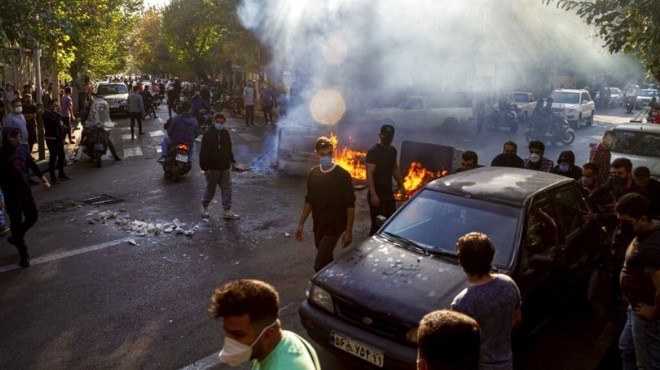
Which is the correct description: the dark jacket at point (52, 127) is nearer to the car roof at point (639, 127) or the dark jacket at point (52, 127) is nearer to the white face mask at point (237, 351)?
the white face mask at point (237, 351)

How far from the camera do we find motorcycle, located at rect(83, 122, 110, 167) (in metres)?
13.2

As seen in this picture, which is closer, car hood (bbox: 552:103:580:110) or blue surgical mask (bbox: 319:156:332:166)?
blue surgical mask (bbox: 319:156:332:166)

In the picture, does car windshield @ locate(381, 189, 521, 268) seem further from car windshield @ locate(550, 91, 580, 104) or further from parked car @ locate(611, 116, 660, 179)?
car windshield @ locate(550, 91, 580, 104)

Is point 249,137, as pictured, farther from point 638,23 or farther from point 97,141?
point 638,23

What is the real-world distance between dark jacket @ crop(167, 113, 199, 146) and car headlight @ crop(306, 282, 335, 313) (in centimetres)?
815

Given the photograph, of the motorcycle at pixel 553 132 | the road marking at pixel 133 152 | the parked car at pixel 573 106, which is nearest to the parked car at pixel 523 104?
the parked car at pixel 573 106

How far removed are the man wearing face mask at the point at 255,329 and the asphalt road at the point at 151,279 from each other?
2603 millimetres

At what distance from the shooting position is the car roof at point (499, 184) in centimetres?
488

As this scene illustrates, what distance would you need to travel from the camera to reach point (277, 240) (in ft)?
25.6

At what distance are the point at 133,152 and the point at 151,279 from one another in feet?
33.6

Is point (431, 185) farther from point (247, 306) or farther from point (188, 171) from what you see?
point (188, 171)

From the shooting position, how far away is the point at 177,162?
11.5 metres

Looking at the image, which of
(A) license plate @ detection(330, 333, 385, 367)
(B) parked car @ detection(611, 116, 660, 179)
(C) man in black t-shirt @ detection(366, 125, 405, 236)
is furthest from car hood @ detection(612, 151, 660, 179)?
(A) license plate @ detection(330, 333, 385, 367)

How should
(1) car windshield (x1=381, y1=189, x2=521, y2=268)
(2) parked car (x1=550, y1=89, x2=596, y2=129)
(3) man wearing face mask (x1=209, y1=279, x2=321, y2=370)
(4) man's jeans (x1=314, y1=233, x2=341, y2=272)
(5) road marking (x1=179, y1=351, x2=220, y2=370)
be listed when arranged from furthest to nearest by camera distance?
(2) parked car (x1=550, y1=89, x2=596, y2=129), (4) man's jeans (x1=314, y1=233, x2=341, y2=272), (1) car windshield (x1=381, y1=189, x2=521, y2=268), (5) road marking (x1=179, y1=351, x2=220, y2=370), (3) man wearing face mask (x1=209, y1=279, x2=321, y2=370)
